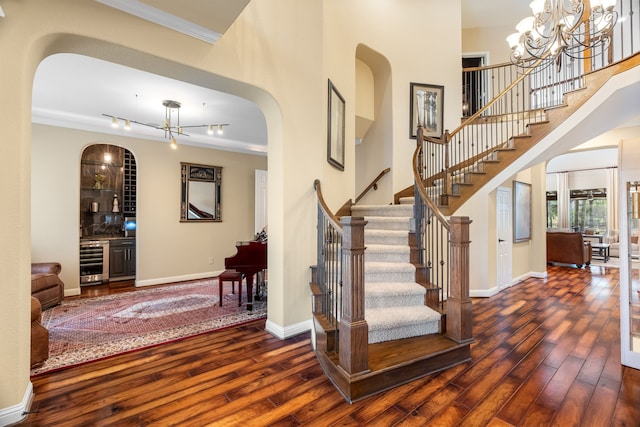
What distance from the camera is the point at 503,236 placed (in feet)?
17.6

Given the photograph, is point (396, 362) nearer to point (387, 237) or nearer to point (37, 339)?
point (387, 237)

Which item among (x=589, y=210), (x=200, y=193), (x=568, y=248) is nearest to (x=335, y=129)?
(x=200, y=193)

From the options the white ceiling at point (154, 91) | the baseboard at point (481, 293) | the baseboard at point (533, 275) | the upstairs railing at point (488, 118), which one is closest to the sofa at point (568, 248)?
the baseboard at point (533, 275)

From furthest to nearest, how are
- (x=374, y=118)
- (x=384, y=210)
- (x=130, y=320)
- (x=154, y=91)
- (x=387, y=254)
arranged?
(x=374, y=118) < (x=384, y=210) < (x=154, y=91) < (x=130, y=320) < (x=387, y=254)

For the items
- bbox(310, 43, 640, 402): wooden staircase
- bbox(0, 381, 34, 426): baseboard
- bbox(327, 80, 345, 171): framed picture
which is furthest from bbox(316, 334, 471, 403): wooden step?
bbox(327, 80, 345, 171): framed picture

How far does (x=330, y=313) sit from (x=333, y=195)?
5.43ft

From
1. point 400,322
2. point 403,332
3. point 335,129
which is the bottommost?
point 403,332

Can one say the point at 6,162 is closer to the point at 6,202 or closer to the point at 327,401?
the point at 6,202

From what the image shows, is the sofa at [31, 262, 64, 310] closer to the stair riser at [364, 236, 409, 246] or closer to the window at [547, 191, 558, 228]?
the stair riser at [364, 236, 409, 246]

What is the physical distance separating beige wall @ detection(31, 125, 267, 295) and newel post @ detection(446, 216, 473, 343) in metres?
5.04

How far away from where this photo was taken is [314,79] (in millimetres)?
3330

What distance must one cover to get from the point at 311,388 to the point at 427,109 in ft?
16.4

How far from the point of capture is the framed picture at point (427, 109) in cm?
534

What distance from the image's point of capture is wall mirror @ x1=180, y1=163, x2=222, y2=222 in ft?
19.6
